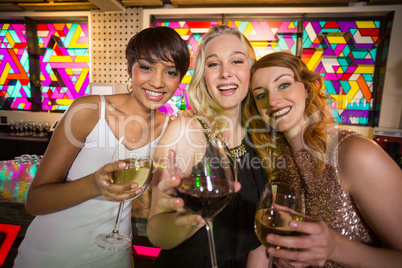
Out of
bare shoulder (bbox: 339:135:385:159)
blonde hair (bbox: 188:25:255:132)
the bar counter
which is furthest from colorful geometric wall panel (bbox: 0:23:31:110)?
bare shoulder (bbox: 339:135:385:159)

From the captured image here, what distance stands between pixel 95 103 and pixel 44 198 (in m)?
0.55

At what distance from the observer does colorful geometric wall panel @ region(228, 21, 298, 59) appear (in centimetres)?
459

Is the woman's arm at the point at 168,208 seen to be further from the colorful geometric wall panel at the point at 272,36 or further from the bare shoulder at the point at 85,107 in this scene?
the colorful geometric wall panel at the point at 272,36

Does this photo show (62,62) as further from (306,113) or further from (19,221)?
(306,113)

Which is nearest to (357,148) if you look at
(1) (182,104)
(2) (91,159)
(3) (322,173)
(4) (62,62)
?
(3) (322,173)

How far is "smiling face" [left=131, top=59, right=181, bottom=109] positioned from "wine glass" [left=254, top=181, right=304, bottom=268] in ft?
3.03

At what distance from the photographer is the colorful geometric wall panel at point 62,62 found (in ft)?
17.1

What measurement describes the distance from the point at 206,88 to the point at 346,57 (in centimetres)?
420

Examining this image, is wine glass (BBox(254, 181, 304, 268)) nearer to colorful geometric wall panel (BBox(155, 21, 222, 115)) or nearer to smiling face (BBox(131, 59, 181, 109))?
smiling face (BBox(131, 59, 181, 109))

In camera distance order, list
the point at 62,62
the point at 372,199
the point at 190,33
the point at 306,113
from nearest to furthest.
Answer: the point at 372,199 → the point at 306,113 → the point at 190,33 → the point at 62,62

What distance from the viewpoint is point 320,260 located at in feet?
2.25

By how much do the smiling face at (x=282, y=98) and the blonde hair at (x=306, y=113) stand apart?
4 cm

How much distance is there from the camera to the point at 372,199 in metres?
1.03

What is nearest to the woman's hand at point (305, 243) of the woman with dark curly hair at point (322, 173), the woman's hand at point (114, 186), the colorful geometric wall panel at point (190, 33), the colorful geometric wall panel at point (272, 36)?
the woman with dark curly hair at point (322, 173)
